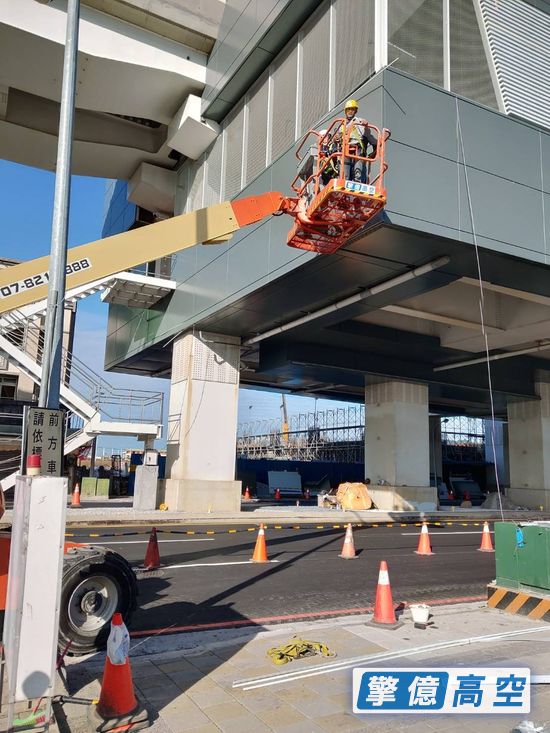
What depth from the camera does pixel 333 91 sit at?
1522cm

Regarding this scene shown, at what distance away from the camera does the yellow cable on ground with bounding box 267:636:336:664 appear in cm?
571

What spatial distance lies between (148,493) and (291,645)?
632 inches

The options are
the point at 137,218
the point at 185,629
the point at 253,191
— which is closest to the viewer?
the point at 185,629

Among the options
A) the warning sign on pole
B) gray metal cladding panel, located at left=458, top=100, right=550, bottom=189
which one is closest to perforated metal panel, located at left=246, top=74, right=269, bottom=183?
gray metal cladding panel, located at left=458, top=100, right=550, bottom=189

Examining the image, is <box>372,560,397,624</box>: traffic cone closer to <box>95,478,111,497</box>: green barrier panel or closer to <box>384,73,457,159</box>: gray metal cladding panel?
<box>384,73,457,159</box>: gray metal cladding panel

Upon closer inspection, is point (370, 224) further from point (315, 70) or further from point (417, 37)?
point (315, 70)

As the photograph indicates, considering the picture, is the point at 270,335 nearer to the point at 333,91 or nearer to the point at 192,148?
the point at 192,148

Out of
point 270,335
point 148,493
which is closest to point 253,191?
point 270,335

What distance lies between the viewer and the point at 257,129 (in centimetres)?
1928

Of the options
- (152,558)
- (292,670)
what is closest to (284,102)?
(152,558)

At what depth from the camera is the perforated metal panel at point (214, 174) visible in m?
21.9

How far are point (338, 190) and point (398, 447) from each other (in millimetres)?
19161

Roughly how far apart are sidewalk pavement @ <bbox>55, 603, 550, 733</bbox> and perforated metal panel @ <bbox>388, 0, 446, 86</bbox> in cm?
1217

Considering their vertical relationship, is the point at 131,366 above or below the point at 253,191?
below
